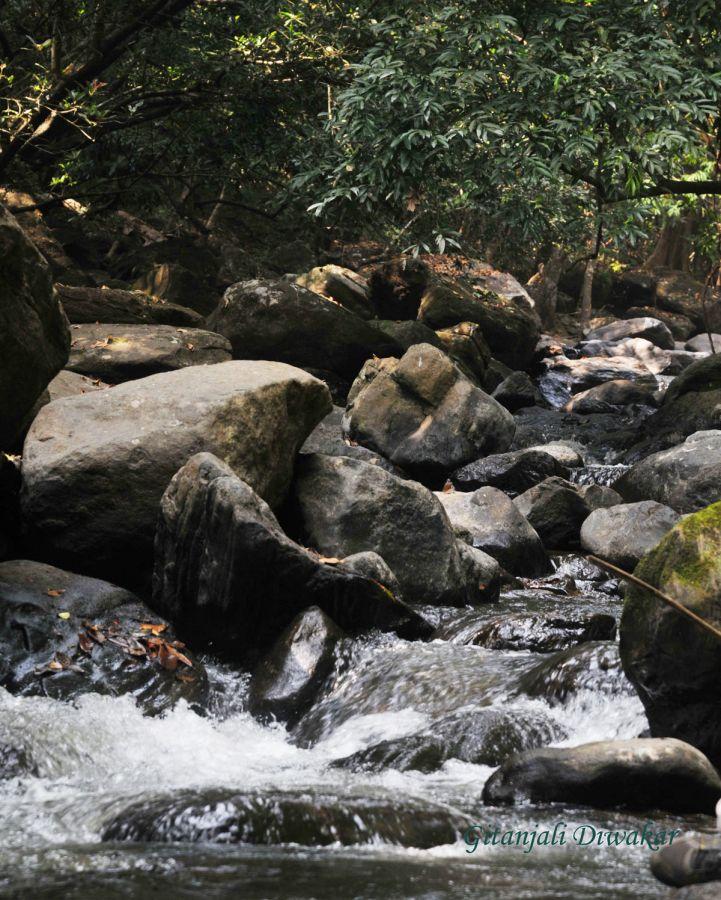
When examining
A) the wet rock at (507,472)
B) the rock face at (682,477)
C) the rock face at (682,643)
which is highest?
the rock face at (682,643)

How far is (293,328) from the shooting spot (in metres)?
14.9

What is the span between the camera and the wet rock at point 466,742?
195 inches

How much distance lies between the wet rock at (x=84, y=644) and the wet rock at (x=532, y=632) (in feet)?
6.28

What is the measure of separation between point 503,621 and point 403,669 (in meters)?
1.02

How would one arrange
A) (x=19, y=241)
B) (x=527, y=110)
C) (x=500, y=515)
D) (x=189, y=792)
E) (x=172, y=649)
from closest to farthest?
(x=189, y=792) → (x=19, y=241) → (x=172, y=649) → (x=527, y=110) → (x=500, y=515)

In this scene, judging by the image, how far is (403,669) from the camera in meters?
6.18

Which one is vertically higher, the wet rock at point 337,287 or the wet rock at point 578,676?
the wet rock at point 578,676

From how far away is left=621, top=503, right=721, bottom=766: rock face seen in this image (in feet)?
14.4

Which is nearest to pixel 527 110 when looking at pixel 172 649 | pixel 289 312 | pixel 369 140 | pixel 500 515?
pixel 369 140

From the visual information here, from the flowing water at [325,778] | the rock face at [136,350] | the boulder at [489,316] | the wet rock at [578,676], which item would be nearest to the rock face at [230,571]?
the flowing water at [325,778]

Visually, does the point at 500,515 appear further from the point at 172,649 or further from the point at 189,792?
the point at 189,792

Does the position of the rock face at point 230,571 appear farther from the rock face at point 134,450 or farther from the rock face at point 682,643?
the rock face at point 682,643

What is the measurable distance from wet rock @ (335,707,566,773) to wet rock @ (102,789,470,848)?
94 centimetres

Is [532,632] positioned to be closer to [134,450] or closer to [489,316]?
[134,450]
